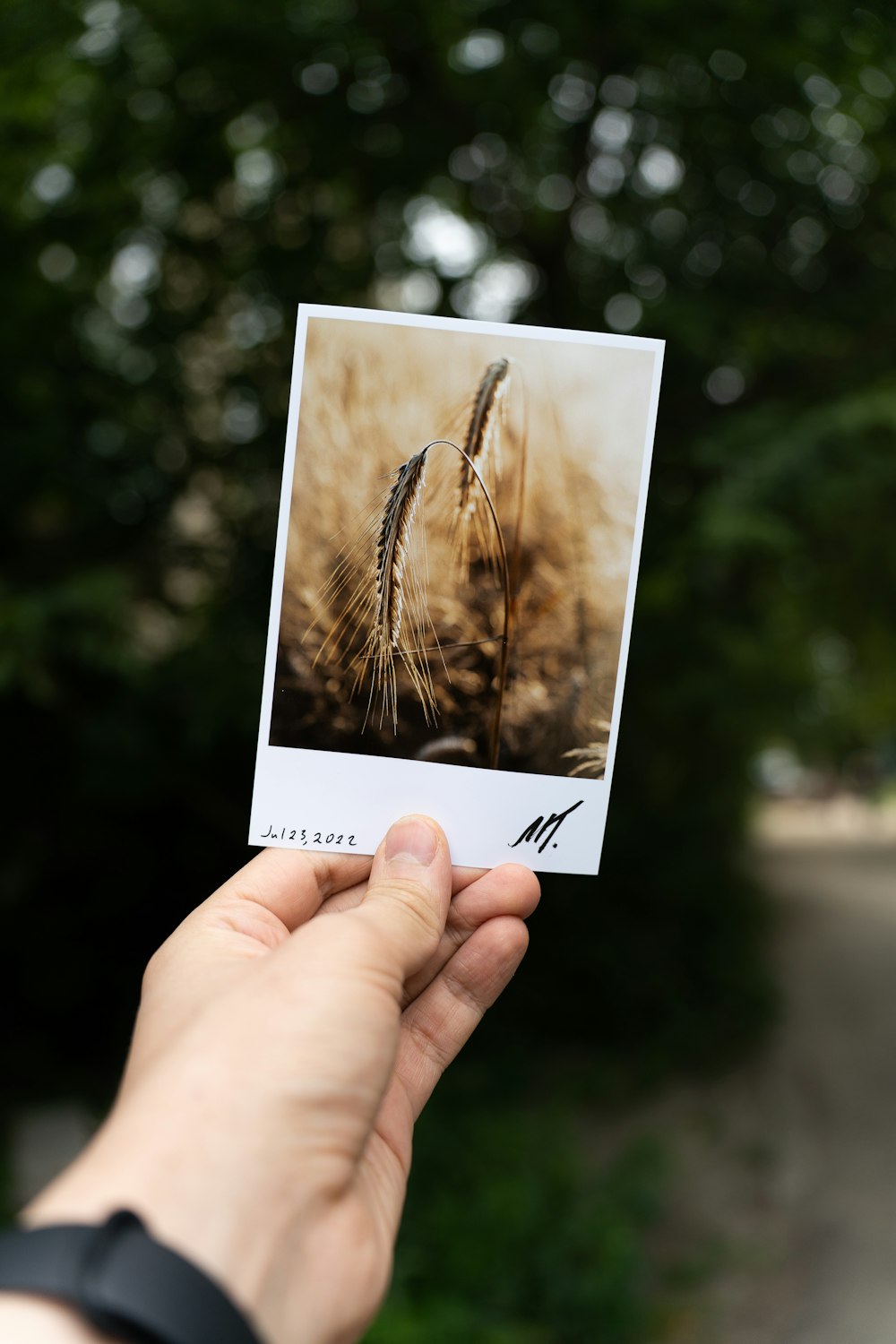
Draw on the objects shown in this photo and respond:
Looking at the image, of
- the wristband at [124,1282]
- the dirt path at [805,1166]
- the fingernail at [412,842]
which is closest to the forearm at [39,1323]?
the wristband at [124,1282]

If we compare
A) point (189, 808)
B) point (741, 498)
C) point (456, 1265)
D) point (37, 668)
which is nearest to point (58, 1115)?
point (189, 808)

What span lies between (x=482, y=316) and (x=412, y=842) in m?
4.66

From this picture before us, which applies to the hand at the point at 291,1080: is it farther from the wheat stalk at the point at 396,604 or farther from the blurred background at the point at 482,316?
the blurred background at the point at 482,316

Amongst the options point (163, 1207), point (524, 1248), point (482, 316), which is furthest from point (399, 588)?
point (482, 316)

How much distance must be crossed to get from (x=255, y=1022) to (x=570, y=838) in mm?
585

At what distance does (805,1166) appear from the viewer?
5.89 meters

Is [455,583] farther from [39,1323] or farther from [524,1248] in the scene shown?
[524,1248]

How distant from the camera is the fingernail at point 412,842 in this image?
1487 millimetres

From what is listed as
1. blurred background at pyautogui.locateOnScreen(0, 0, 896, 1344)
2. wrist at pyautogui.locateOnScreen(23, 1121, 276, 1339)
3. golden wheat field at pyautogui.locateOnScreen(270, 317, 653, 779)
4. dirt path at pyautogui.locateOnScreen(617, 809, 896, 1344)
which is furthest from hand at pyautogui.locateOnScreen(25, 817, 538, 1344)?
dirt path at pyautogui.locateOnScreen(617, 809, 896, 1344)

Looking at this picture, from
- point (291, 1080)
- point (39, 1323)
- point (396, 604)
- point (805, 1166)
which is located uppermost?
point (396, 604)

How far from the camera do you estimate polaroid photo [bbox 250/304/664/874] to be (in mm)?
1541

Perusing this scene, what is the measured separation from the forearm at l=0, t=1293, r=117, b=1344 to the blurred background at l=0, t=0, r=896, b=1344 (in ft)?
9.88

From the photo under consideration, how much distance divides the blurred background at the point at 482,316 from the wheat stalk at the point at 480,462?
2277 millimetres
